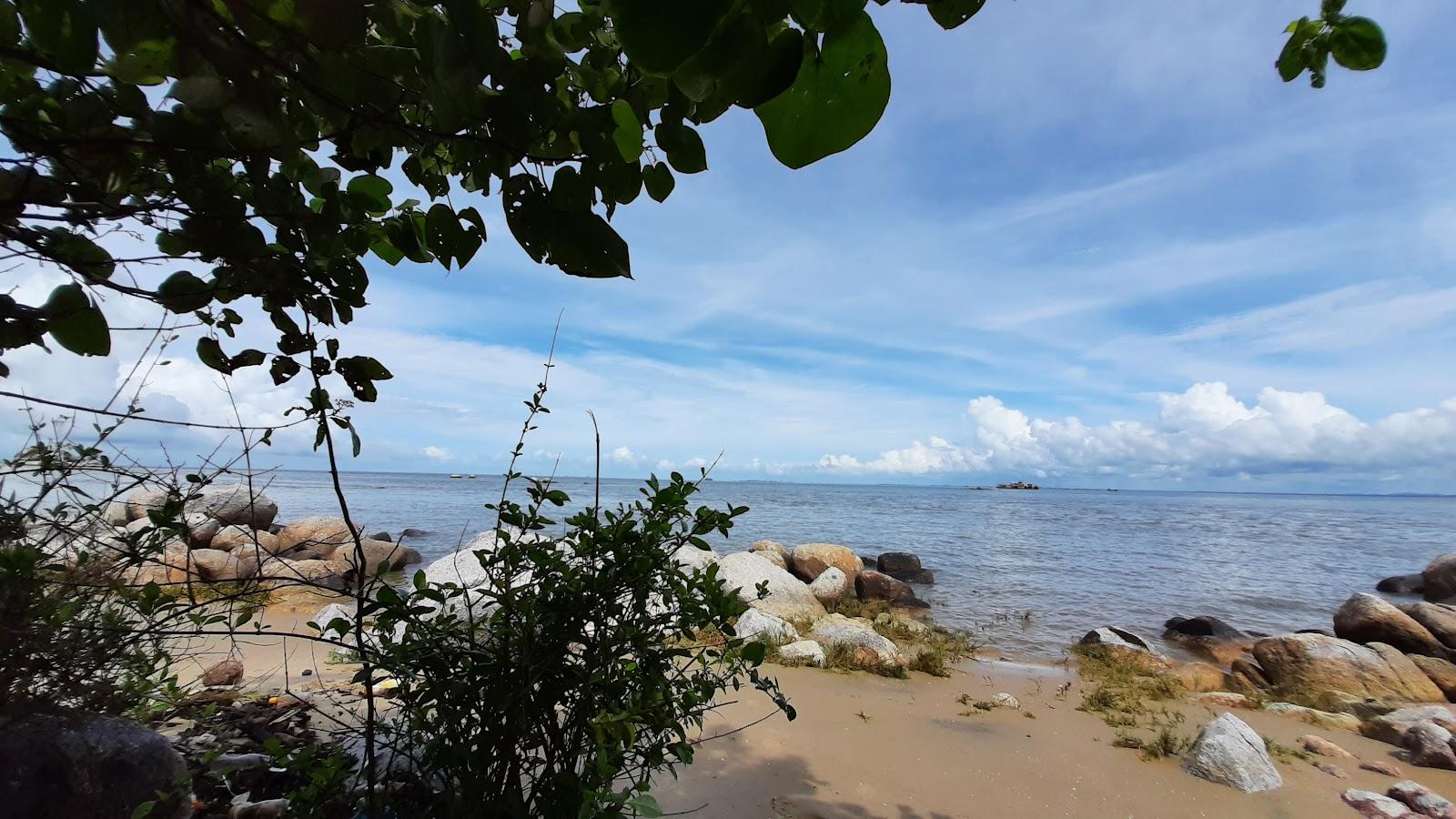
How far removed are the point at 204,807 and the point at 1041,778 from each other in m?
4.60

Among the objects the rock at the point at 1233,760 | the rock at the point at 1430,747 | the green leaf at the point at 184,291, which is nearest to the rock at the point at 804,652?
the rock at the point at 1233,760

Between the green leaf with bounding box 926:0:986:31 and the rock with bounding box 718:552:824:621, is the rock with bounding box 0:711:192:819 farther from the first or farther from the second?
the rock with bounding box 718:552:824:621

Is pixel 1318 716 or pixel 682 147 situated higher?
pixel 682 147

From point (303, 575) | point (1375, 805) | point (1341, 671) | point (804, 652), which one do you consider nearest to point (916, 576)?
point (1341, 671)

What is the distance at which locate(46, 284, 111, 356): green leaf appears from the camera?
947 mm

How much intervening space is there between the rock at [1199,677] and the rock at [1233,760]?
128 inches

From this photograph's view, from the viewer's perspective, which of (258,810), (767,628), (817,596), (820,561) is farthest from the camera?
(820,561)

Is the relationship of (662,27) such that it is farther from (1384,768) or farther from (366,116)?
(1384,768)

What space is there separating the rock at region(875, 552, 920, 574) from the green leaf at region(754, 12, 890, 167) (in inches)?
660

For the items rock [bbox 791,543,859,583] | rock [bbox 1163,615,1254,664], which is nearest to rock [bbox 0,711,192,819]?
rock [bbox 791,543,859,583]

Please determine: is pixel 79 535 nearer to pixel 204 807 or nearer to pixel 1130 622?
pixel 204 807

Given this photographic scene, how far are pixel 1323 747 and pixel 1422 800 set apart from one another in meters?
1.15

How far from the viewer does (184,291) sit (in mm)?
1105

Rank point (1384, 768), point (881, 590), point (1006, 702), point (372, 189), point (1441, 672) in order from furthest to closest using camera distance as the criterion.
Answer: point (881, 590) < point (1441, 672) < point (1006, 702) < point (1384, 768) < point (372, 189)
